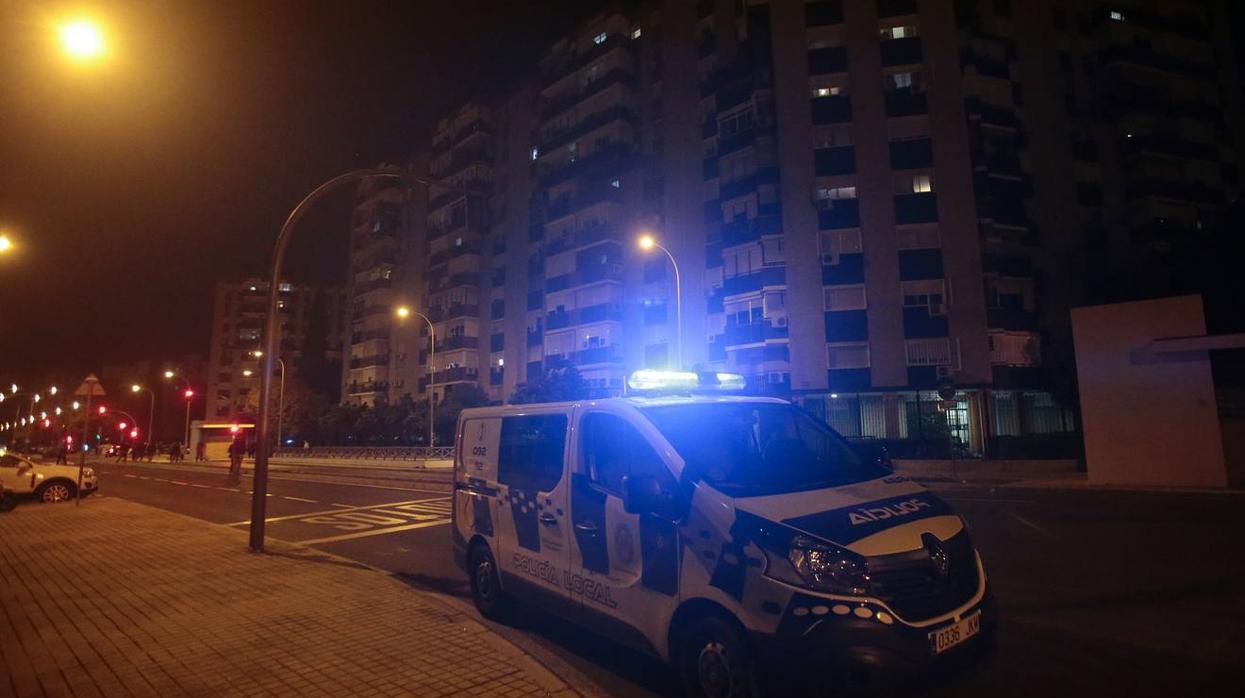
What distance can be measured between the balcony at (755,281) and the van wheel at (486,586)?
3152cm

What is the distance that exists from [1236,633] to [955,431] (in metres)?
28.4

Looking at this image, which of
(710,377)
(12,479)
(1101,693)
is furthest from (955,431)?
(12,479)

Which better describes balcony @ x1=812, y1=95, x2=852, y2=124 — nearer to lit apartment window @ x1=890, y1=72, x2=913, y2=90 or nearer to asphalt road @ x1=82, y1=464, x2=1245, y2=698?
lit apartment window @ x1=890, y1=72, x2=913, y2=90

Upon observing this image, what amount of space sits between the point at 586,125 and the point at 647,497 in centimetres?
4665

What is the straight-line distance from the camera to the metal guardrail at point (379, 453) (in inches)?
1502

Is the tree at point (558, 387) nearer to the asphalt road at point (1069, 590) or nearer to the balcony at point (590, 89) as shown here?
the balcony at point (590, 89)

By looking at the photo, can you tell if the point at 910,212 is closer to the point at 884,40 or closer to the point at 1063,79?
the point at 884,40

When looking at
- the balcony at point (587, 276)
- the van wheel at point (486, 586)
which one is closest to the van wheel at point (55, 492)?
the van wheel at point (486, 586)

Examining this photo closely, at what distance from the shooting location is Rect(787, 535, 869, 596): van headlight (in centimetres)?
337

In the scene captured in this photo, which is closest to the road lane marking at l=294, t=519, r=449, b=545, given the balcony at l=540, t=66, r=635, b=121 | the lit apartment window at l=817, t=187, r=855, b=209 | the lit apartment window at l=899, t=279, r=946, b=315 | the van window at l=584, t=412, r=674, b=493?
the van window at l=584, t=412, r=674, b=493

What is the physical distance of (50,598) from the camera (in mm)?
6699

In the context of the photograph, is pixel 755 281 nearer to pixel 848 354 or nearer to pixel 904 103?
pixel 848 354

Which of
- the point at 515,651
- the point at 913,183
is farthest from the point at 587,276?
the point at 515,651

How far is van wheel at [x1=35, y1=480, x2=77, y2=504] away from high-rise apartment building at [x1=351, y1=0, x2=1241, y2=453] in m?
24.5
